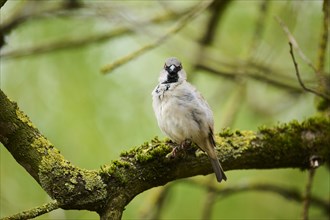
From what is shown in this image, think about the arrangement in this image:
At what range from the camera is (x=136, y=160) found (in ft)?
13.2

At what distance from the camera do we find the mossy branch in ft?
11.8

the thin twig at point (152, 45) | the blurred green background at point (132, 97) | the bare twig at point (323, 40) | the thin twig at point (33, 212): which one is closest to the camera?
the thin twig at point (33, 212)

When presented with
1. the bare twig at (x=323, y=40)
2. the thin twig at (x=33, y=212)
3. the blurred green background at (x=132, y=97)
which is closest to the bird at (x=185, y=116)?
the thin twig at (x=33, y=212)

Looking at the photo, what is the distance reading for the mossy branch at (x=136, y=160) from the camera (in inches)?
141

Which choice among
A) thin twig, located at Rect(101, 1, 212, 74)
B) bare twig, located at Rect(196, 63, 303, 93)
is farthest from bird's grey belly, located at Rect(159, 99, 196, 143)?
bare twig, located at Rect(196, 63, 303, 93)

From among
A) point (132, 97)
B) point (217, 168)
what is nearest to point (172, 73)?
point (217, 168)

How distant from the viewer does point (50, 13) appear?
6.59 metres

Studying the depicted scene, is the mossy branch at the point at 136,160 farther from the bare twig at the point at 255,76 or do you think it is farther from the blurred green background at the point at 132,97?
the blurred green background at the point at 132,97

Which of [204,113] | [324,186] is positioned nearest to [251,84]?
[324,186]

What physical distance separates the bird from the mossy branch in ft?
0.40

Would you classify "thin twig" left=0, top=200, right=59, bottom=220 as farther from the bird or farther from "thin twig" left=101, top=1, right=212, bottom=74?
"thin twig" left=101, top=1, right=212, bottom=74

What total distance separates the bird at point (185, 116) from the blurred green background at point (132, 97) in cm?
212

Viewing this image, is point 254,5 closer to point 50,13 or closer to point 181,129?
point 50,13

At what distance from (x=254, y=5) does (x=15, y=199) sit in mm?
3950
